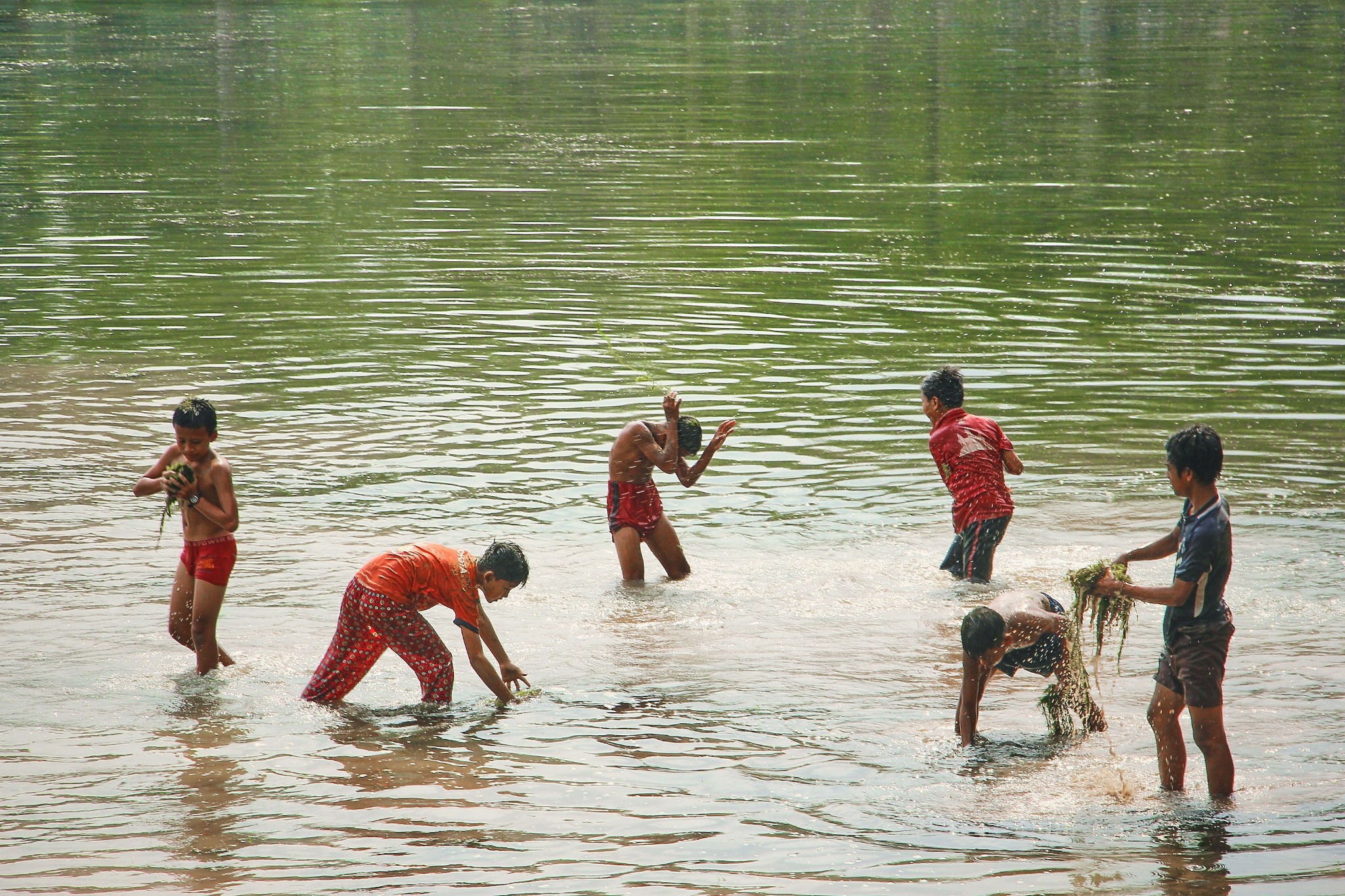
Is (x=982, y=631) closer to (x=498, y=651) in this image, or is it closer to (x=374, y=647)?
(x=498, y=651)

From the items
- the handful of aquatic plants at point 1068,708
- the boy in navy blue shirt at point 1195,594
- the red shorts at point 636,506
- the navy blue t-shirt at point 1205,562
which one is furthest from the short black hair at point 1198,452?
the red shorts at point 636,506

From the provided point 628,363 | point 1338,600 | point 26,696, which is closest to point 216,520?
point 26,696

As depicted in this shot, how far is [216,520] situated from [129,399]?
6.84m

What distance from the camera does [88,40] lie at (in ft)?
174

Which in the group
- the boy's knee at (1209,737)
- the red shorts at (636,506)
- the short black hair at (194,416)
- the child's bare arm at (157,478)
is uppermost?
the short black hair at (194,416)

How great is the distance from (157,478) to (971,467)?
489 cm

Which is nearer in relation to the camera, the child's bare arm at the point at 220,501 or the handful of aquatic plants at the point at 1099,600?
the handful of aquatic plants at the point at 1099,600

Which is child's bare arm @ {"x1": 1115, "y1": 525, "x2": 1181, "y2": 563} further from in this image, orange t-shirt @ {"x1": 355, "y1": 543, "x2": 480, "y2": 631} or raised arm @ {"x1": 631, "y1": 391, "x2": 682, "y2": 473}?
raised arm @ {"x1": 631, "y1": 391, "x2": 682, "y2": 473}

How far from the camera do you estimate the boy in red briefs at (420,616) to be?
752 cm

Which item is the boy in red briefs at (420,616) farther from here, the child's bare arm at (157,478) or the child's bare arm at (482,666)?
the child's bare arm at (157,478)

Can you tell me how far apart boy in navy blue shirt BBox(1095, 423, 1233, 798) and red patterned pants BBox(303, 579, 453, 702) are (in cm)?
341

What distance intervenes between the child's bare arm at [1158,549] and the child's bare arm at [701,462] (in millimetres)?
3521

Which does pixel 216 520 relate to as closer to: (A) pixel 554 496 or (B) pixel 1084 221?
(A) pixel 554 496

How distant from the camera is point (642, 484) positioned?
9.95m
